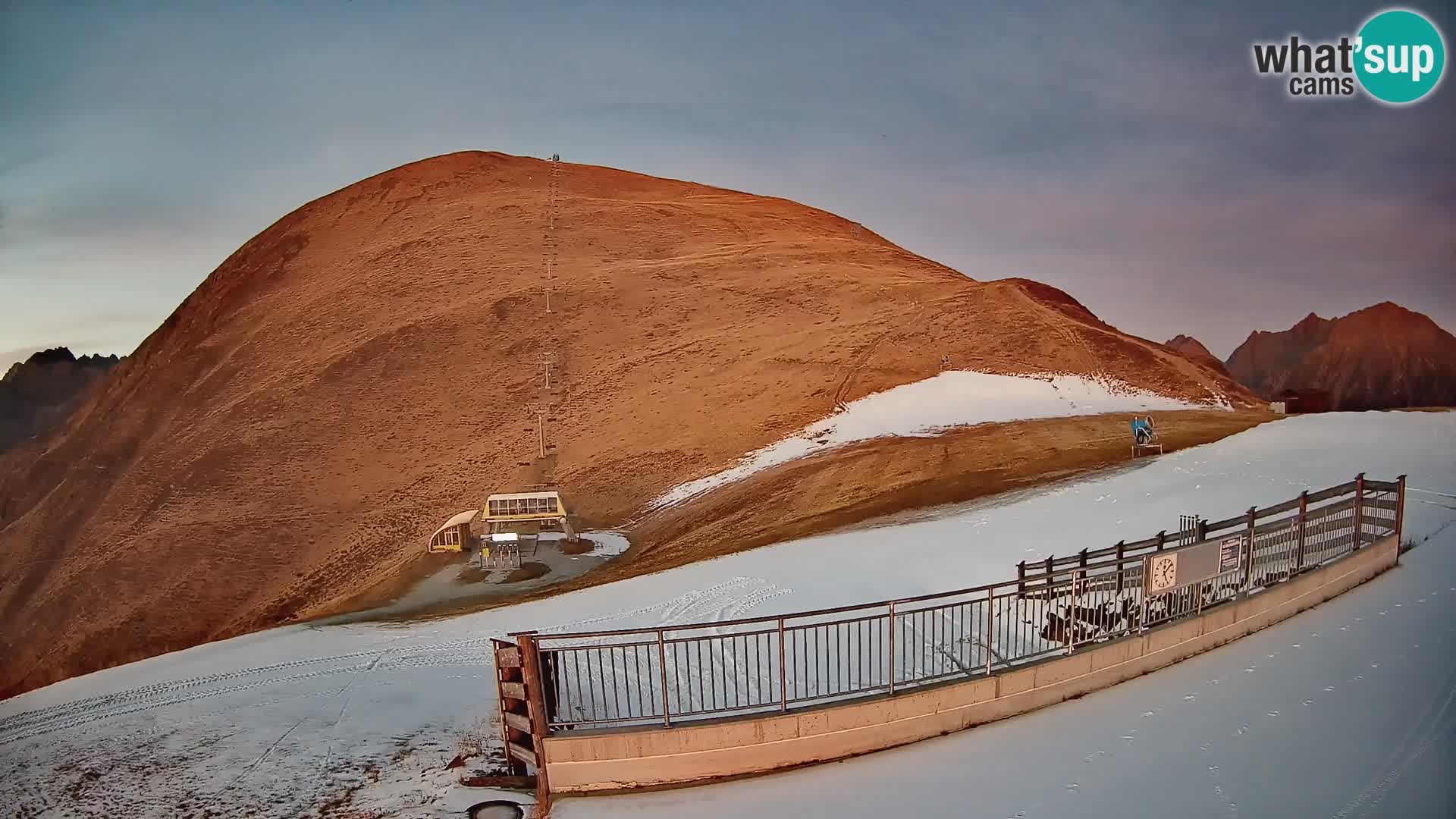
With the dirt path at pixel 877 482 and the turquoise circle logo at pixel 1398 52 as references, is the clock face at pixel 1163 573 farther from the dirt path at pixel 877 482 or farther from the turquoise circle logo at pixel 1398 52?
the dirt path at pixel 877 482

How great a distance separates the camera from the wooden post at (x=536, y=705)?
557 cm

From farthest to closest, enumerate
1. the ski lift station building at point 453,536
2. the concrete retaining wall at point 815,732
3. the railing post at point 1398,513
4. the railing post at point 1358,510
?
the ski lift station building at point 453,536 → the railing post at point 1398,513 → the railing post at point 1358,510 → the concrete retaining wall at point 815,732

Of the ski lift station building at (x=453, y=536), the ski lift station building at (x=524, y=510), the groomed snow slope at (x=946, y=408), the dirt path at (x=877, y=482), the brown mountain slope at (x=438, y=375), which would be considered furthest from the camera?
the brown mountain slope at (x=438, y=375)

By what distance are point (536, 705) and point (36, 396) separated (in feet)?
107

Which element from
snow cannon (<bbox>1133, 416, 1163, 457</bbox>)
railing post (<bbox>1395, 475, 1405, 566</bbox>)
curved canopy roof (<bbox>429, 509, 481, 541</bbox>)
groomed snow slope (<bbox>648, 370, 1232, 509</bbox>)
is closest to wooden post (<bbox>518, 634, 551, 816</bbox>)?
railing post (<bbox>1395, 475, 1405, 566</bbox>)

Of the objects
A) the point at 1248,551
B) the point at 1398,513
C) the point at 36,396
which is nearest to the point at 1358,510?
the point at 1398,513

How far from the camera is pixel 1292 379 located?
67.2 ft

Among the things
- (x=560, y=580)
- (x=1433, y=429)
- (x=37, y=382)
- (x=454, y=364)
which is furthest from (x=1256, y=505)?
(x=37, y=382)

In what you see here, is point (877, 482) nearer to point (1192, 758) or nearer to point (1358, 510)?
point (1358, 510)

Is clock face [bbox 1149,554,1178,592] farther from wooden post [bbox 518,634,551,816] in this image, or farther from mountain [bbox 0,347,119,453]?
mountain [bbox 0,347,119,453]

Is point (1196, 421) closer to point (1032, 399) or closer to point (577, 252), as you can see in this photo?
point (1032, 399)

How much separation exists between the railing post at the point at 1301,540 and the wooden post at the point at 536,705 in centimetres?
654
